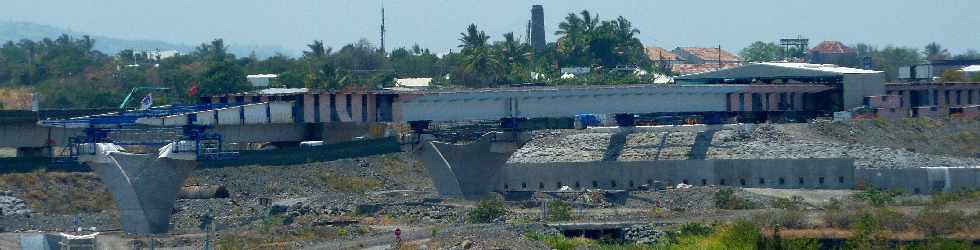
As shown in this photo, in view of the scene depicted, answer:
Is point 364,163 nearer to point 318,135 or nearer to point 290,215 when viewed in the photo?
point 318,135

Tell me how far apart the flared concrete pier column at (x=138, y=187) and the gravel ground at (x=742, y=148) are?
2338cm

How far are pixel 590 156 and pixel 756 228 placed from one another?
85.4ft

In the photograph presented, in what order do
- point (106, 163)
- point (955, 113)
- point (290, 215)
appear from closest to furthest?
point (106, 163)
point (290, 215)
point (955, 113)

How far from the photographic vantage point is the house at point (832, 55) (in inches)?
5615

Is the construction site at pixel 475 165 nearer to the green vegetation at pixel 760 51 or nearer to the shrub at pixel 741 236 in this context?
the shrub at pixel 741 236

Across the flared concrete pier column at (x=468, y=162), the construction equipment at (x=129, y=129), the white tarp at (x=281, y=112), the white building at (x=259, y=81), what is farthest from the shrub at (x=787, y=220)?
the white building at (x=259, y=81)

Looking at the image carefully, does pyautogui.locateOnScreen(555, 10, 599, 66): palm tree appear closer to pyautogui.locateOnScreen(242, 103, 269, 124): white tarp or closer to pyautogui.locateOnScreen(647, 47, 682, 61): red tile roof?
pyautogui.locateOnScreen(647, 47, 682, 61): red tile roof

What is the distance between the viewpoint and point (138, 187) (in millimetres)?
54688

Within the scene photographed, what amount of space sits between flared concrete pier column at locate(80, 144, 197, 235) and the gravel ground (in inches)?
920

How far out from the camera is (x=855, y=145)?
235 ft

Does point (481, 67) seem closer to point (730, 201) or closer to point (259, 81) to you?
point (259, 81)

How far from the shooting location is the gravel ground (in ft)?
224

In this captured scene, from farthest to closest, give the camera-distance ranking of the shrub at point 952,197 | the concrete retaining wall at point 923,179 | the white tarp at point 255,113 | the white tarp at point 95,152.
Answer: the white tarp at point 255,113 → the concrete retaining wall at point 923,179 → the shrub at point 952,197 → the white tarp at point 95,152

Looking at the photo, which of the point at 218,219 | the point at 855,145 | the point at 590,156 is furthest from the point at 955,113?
the point at 218,219
